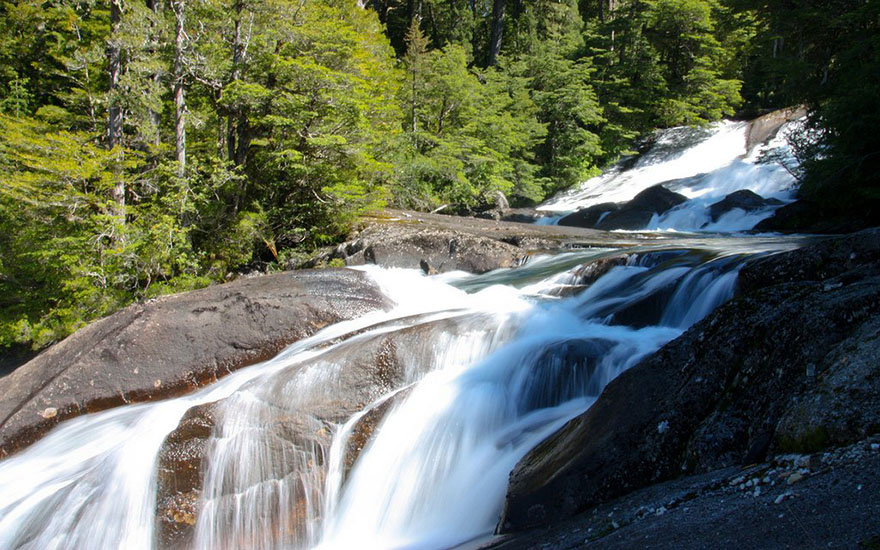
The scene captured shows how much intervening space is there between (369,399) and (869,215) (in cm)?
1022

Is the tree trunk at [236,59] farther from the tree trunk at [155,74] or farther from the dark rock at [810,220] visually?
the dark rock at [810,220]

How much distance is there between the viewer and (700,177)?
19.5m

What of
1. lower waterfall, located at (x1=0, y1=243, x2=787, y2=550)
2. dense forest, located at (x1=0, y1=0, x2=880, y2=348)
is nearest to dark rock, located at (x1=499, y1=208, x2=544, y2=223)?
dense forest, located at (x1=0, y1=0, x2=880, y2=348)

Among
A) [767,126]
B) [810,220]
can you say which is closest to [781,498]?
[810,220]

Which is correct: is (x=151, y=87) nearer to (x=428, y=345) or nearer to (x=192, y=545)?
(x=428, y=345)

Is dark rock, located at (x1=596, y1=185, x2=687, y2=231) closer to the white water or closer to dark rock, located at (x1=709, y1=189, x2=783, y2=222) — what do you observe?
the white water

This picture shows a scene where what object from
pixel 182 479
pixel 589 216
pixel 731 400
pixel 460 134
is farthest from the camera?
pixel 460 134

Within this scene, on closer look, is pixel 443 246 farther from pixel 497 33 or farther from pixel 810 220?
pixel 497 33

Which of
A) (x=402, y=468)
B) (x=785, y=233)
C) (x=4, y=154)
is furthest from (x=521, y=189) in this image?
(x=402, y=468)

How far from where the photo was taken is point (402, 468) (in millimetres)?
4895

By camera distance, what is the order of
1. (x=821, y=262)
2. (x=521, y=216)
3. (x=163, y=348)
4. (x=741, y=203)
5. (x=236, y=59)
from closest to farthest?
(x=821, y=262)
(x=163, y=348)
(x=236, y=59)
(x=741, y=203)
(x=521, y=216)

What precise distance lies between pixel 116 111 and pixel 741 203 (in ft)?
50.4

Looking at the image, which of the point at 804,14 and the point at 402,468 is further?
the point at 804,14

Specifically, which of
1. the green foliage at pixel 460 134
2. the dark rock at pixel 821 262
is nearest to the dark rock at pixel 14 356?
the green foliage at pixel 460 134
